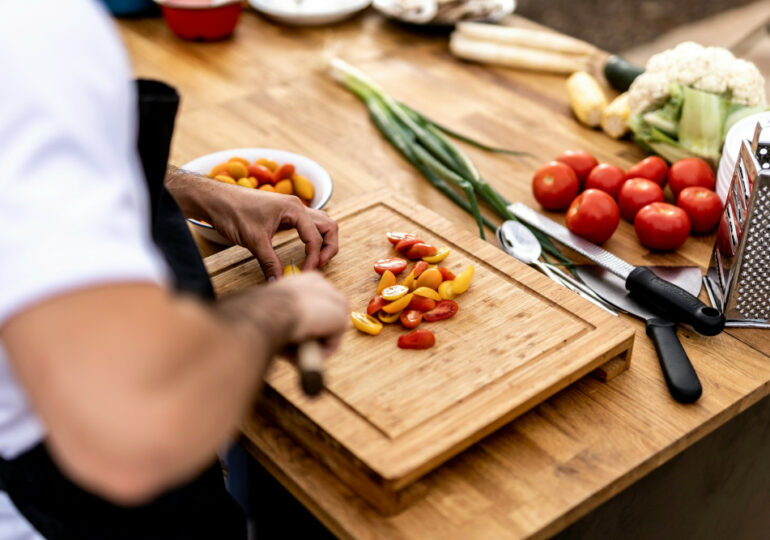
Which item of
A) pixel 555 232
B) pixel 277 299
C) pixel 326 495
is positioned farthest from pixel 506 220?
pixel 277 299

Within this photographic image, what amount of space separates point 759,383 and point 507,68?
1381mm

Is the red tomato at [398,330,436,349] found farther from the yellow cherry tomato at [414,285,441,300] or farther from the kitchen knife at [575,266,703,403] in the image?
the kitchen knife at [575,266,703,403]

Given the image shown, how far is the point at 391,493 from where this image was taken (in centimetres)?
97

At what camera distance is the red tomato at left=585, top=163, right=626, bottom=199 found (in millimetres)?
1668

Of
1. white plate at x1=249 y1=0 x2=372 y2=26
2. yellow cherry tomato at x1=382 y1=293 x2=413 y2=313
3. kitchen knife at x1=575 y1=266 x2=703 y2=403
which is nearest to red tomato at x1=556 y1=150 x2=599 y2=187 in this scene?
kitchen knife at x1=575 y1=266 x2=703 y2=403

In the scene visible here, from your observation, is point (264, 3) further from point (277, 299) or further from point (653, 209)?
point (277, 299)

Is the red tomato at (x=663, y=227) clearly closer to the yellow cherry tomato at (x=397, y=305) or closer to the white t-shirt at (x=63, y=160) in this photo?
the yellow cherry tomato at (x=397, y=305)

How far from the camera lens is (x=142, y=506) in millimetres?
1001

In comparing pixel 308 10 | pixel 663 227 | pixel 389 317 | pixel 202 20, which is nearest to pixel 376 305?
pixel 389 317

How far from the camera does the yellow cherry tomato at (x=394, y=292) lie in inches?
48.4

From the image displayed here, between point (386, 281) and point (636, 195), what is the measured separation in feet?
2.07

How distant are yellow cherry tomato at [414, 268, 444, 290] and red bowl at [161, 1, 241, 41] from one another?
1.54 m

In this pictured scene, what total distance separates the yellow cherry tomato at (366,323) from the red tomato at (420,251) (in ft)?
0.61

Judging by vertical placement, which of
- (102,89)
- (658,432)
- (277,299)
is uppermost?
(102,89)
